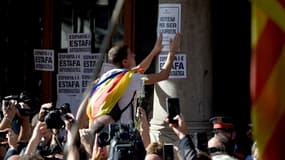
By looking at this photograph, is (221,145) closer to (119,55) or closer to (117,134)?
(117,134)

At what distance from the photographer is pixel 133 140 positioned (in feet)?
22.5

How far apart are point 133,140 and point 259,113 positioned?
3.63 meters

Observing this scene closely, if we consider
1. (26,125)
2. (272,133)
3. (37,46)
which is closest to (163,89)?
(26,125)

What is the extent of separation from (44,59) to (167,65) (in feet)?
14.8

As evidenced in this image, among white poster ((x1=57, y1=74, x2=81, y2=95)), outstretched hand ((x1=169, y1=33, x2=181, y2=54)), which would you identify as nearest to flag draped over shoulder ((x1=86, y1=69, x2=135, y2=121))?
outstretched hand ((x1=169, y1=33, x2=181, y2=54))

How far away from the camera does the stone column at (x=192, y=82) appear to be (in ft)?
31.9

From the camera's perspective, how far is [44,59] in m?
12.5

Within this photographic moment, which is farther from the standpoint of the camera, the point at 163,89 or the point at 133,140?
the point at 163,89

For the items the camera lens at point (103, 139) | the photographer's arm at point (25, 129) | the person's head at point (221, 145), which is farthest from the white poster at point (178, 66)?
the camera lens at point (103, 139)

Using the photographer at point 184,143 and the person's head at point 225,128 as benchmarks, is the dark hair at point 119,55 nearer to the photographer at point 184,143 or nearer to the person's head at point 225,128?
the person's head at point 225,128

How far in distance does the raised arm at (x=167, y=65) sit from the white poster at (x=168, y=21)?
1.02 ft

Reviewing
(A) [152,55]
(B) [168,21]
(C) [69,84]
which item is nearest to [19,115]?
(A) [152,55]

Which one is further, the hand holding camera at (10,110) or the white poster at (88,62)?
the white poster at (88,62)

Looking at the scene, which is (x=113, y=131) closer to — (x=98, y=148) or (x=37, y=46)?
(x=98, y=148)
